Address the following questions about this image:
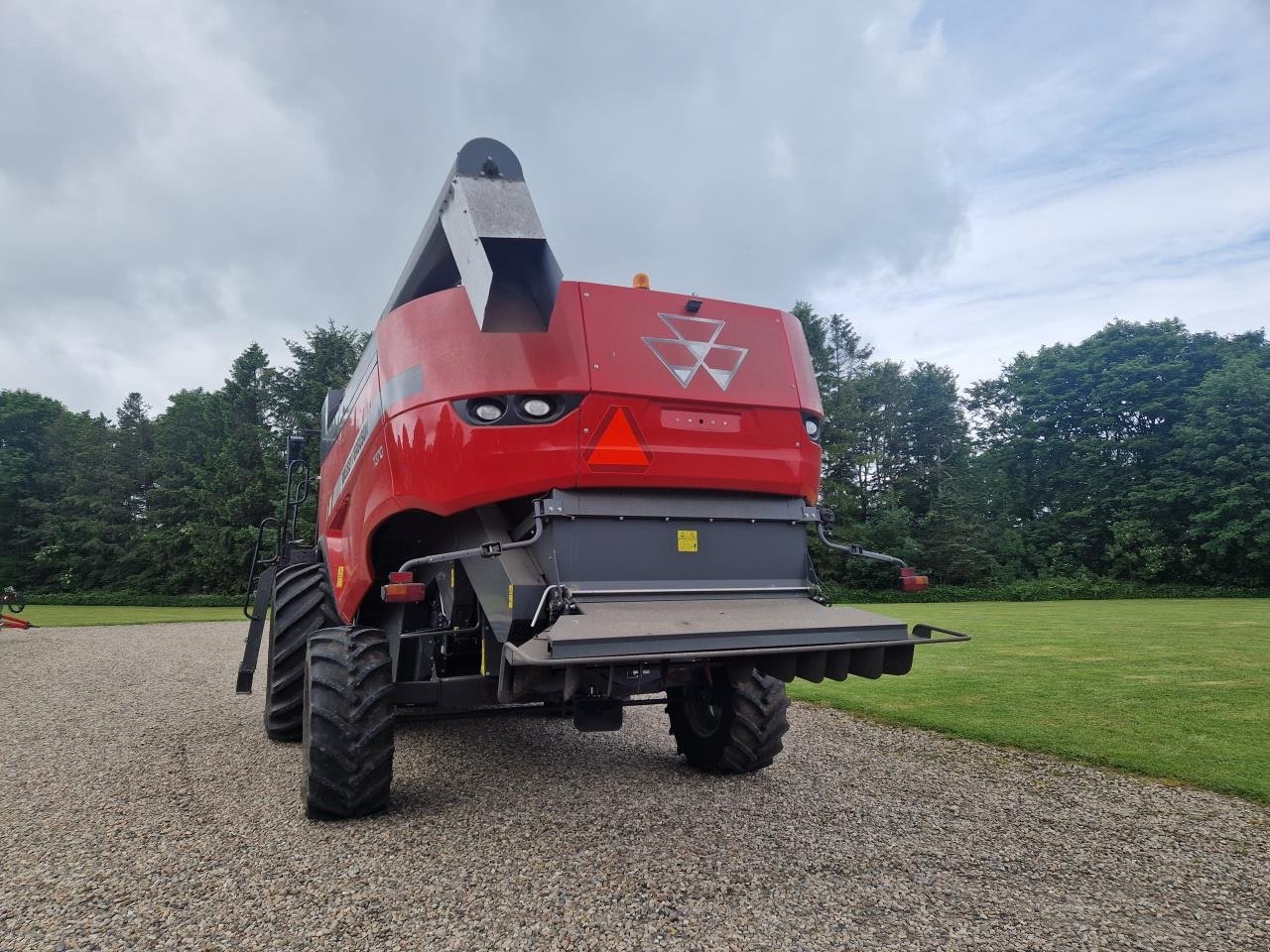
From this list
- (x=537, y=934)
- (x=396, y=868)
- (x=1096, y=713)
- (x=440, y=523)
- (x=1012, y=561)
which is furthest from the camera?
(x=1012, y=561)

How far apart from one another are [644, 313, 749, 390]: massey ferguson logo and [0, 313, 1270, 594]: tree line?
2984 centimetres

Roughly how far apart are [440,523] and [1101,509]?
142 feet

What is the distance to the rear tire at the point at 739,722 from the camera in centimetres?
476

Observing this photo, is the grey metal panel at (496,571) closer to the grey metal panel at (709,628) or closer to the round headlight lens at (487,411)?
the grey metal panel at (709,628)

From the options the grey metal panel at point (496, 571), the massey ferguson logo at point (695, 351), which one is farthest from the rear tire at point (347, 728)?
the massey ferguson logo at point (695, 351)

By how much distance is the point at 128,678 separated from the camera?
34.4 ft

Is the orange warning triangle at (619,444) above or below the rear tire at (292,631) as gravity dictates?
above

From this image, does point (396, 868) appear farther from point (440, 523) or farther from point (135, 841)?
point (440, 523)

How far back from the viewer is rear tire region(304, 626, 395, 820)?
376cm

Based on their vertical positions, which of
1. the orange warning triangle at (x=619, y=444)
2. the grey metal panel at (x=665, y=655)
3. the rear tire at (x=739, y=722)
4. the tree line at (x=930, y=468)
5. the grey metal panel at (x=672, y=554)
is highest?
the tree line at (x=930, y=468)

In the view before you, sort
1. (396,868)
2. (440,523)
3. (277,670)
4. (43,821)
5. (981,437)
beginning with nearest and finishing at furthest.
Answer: (396,868) → (43,821) → (440,523) → (277,670) → (981,437)

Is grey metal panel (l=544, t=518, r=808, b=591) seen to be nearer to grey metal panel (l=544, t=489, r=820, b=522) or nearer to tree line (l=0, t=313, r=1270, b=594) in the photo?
grey metal panel (l=544, t=489, r=820, b=522)

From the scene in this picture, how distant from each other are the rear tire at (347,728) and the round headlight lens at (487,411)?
1.35 metres

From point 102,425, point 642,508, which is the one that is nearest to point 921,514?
point 642,508
